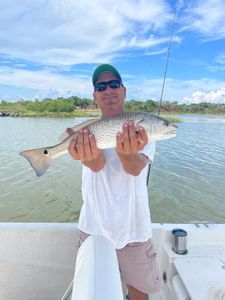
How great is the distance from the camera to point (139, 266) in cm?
242

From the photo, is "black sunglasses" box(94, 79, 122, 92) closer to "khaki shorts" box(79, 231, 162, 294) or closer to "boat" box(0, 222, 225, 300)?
"khaki shorts" box(79, 231, 162, 294)

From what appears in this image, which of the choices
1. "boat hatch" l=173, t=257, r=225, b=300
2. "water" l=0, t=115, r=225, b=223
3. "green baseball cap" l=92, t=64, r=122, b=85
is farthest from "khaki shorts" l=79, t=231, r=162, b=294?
"water" l=0, t=115, r=225, b=223

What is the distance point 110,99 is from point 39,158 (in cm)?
71

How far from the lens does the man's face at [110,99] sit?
251cm

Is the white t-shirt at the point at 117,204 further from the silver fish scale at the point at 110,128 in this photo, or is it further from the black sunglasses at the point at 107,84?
the black sunglasses at the point at 107,84

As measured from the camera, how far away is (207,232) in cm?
308

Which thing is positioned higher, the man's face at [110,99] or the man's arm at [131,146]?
the man's face at [110,99]

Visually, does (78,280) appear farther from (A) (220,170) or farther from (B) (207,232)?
(A) (220,170)

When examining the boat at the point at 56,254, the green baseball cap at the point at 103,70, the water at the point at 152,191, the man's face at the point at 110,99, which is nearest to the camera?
the man's face at the point at 110,99

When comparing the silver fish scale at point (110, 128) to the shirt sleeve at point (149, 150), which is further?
the shirt sleeve at point (149, 150)

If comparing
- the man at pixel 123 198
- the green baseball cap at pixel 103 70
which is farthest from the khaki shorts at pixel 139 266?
the green baseball cap at pixel 103 70

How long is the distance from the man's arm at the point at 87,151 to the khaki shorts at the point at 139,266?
21.0 inches

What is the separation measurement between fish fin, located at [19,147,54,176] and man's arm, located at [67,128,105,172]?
293 millimetres

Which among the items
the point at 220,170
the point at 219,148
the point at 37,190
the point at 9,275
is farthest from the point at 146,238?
the point at 219,148
